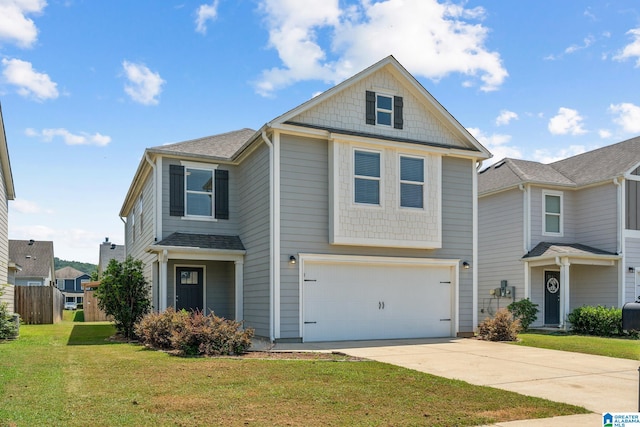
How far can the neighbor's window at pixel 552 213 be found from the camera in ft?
Answer: 68.3

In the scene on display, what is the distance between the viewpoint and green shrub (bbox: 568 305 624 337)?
17.3 meters

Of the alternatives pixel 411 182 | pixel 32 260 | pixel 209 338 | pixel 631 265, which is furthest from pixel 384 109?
pixel 32 260

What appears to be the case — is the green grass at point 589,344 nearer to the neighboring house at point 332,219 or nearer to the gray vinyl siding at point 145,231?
the neighboring house at point 332,219

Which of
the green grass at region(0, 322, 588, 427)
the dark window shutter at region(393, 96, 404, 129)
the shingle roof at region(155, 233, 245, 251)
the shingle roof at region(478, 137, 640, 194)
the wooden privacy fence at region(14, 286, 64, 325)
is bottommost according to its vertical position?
the wooden privacy fence at region(14, 286, 64, 325)

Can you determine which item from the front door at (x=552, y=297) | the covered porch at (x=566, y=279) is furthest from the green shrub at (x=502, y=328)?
the front door at (x=552, y=297)

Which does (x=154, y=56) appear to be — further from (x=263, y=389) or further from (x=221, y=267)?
(x=263, y=389)

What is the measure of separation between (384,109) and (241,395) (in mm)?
10418

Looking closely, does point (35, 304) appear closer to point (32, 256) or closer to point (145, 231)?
point (145, 231)

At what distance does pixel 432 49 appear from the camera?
14891mm

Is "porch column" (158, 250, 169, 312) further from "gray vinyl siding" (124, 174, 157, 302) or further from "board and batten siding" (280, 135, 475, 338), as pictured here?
"board and batten siding" (280, 135, 475, 338)

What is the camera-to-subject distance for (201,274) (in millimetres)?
17234

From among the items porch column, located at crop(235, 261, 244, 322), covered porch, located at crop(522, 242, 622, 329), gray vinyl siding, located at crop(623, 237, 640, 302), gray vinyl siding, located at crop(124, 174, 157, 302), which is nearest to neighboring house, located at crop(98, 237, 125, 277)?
gray vinyl siding, located at crop(124, 174, 157, 302)

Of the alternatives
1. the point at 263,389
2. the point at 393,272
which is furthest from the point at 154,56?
the point at 263,389

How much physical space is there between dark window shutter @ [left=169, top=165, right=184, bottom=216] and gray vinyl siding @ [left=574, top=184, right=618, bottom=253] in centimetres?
1435
